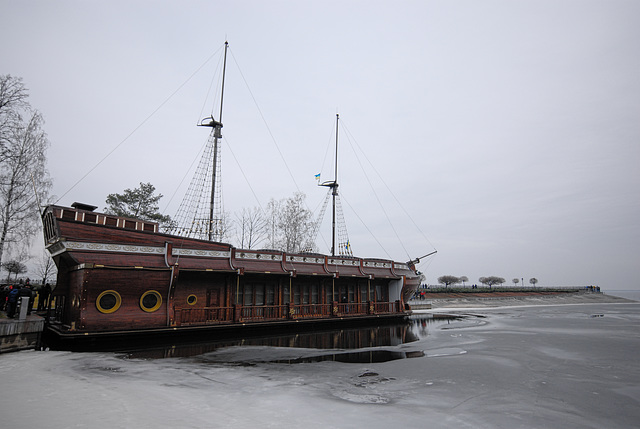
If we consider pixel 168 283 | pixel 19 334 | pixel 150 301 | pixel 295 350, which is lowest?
pixel 295 350

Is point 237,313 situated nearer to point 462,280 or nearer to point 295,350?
point 295,350

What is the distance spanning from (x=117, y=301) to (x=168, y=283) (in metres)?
1.85

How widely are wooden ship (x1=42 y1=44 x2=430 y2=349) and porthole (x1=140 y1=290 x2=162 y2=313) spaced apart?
1.5 inches

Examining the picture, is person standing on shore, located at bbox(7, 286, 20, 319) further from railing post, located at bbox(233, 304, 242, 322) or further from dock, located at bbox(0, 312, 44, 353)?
railing post, located at bbox(233, 304, 242, 322)

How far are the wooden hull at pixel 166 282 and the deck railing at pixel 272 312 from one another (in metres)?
0.05

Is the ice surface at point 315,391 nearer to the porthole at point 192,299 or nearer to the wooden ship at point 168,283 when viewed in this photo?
the wooden ship at point 168,283

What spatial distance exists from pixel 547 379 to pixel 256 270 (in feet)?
40.1

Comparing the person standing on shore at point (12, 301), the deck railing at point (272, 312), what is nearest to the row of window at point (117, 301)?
the deck railing at point (272, 312)

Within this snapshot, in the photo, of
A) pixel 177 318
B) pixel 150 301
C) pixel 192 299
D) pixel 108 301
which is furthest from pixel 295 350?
pixel 108 301

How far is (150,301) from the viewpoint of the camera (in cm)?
1395

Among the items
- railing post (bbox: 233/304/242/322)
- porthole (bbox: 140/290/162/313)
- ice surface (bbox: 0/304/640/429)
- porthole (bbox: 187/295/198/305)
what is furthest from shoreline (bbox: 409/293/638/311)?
porthole (bbox: 140/290/162/313)

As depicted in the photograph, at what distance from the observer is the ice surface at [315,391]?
5.80m

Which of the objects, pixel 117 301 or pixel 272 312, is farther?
pixel 272 312

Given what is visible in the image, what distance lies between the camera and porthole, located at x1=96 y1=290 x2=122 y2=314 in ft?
42.1
